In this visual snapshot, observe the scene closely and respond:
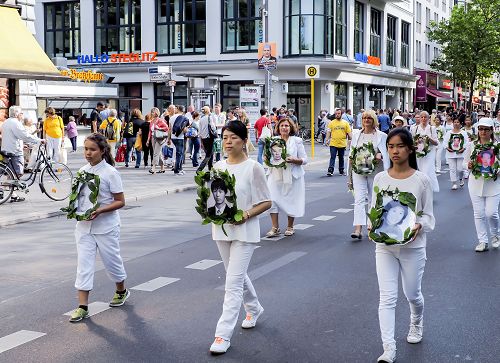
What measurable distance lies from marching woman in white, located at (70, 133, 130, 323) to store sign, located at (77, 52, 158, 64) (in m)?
38.2

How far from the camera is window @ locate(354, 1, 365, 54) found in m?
46.1

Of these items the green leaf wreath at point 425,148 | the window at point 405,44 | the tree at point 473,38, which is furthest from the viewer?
the window at point 405,44

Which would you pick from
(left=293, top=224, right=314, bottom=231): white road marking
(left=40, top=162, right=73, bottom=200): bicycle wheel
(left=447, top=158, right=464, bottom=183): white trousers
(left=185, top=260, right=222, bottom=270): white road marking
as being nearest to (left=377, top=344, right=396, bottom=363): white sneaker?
(left=185, top=260, right=222, bottom=270): white road marking

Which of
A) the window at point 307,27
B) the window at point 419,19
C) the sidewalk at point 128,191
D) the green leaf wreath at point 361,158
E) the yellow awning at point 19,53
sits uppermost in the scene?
the window at point 419,19

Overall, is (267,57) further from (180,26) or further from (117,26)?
(117,26)

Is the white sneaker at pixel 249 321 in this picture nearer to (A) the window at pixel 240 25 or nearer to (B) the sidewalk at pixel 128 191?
(B) the sidewalk at pixel 128 191

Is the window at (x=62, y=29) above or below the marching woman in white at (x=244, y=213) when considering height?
above

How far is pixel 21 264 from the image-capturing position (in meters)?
8.80

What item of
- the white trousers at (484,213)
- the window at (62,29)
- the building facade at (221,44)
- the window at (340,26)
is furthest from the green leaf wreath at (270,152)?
the window at (62,29)

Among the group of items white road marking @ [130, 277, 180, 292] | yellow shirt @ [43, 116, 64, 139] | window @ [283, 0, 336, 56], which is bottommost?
white road marking @ [130, 277, 180, 292]

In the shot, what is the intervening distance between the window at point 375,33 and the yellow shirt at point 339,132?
1219 inches

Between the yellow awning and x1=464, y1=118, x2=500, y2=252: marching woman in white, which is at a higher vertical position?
the yellow awning

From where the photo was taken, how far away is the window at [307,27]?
134ft

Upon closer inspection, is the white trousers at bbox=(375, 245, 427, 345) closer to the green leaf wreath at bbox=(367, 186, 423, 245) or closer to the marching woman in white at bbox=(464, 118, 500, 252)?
Answer: the green leaf wreath at bbox=(367, 186, 423, 245)
